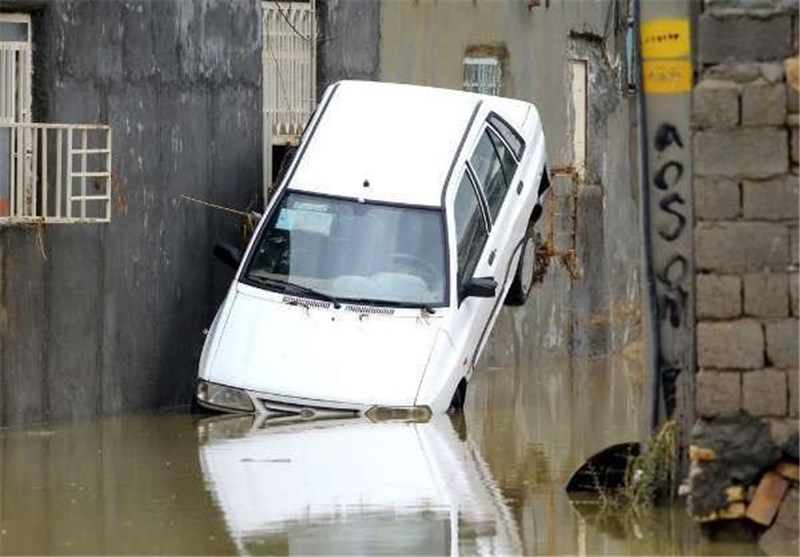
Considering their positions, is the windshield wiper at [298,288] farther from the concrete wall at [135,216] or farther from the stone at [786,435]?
the stone at [786,435]

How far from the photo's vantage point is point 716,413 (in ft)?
37.3

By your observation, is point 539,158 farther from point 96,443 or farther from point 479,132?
point 96,443

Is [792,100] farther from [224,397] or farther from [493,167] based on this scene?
[493,167]

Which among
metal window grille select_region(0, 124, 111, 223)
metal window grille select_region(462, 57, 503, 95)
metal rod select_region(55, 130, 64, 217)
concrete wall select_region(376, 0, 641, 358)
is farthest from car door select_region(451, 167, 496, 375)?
metal window grille select_region(462, 57, 503, 95)

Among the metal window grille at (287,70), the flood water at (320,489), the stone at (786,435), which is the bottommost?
the flood water at (320,489)

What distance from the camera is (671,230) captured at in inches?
468

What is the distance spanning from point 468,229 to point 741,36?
6143 millimetres

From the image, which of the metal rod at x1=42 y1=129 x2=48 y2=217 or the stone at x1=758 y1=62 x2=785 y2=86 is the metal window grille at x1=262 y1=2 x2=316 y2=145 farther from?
the stone at x1=758 y1=62 x2=785 y2=86

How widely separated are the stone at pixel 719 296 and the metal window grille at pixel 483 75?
11168 mm

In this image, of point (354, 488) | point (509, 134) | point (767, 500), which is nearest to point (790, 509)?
point (767, 500)

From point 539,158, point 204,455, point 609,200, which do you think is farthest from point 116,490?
point 609,200

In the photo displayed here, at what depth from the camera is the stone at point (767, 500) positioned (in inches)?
440

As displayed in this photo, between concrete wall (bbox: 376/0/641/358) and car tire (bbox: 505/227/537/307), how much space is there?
1.80 m

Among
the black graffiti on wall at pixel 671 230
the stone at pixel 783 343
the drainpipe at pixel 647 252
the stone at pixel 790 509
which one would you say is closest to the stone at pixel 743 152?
the black graffiti on wall at pixel 671 230
